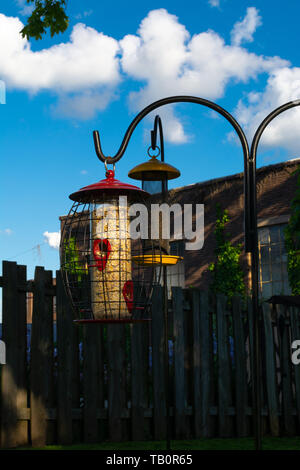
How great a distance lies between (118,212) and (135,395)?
3.01 metres

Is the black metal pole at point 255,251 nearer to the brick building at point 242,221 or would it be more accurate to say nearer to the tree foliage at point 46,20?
the tree foliage at point 46,20

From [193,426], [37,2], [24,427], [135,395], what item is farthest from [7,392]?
[37,2]

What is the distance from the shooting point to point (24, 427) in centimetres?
673

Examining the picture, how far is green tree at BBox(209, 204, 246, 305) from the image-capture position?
62.5 feet

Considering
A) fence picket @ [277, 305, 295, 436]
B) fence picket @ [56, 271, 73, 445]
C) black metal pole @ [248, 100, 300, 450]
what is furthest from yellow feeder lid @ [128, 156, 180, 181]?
fence picket @ [277, 305, 295, 436]

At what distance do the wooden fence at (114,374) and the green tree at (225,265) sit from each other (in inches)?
421

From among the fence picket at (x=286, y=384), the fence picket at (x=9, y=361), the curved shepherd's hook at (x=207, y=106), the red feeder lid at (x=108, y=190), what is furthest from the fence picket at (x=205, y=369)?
the red feeder lid at (x=108, y=190)

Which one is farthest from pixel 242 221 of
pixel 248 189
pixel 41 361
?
pixel 248 189

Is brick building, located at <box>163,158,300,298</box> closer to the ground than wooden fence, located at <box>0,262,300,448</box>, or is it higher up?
higher up

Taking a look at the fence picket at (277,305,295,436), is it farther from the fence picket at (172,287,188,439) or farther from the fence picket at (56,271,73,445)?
the fence picket at (56,271,73,445)

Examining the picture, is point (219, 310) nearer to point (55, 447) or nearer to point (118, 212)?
point (55, 447)

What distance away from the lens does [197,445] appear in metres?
7.06

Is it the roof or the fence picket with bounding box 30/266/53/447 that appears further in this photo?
the roof

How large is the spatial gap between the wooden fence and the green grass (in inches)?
6.0
